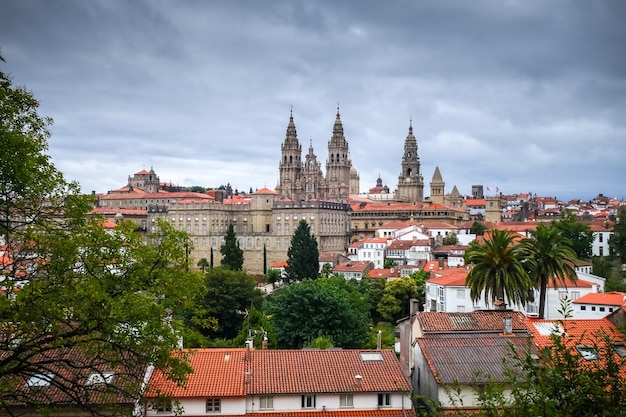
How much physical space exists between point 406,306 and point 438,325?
1498 inches

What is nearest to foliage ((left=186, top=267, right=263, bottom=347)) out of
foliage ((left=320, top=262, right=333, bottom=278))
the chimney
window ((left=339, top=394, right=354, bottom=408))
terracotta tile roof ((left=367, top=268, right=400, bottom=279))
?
terracotta tile roof ((left=367, top=268, right=400, bottom=279))

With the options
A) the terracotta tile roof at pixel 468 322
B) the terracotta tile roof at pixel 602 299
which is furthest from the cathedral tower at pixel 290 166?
the terracotta tile roof at pixel 468 322

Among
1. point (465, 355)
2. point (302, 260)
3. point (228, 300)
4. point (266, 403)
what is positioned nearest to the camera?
point (266, 403)

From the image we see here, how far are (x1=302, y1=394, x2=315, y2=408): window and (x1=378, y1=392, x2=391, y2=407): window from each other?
8.46 feet

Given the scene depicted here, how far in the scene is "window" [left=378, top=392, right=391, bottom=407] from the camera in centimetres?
2605

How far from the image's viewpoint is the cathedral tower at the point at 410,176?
15812cm

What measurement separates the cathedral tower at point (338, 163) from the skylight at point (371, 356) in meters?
129

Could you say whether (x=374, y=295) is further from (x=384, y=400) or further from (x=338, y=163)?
(x=338, y=163)

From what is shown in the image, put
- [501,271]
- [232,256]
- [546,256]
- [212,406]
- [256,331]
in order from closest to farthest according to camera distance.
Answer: [212,406]
[501,271]
[546,256]
[256,331]
[232,256]

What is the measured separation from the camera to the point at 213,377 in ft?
85.3

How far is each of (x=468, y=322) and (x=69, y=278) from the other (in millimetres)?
20419

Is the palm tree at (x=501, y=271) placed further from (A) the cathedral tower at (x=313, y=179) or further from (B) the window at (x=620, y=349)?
(A) the cathedral tower at (x=313, y=179)

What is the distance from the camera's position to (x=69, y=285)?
1519 cm

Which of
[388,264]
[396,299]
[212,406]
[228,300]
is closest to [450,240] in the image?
[388,264]
